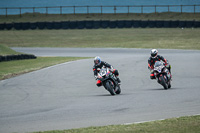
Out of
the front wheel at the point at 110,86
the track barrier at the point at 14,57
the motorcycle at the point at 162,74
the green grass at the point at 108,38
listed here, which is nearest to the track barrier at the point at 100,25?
the green grass at the point at 108,38

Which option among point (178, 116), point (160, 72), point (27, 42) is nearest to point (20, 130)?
point (178, 116)

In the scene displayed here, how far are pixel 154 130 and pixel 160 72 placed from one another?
6459 mm

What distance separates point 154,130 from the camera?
286 inches

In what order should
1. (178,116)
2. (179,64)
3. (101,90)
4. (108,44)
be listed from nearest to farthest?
(178,116) < (101,90) < (179,64) < (108,44)

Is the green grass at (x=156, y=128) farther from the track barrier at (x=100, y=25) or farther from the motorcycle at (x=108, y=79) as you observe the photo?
the track barrier at (x=100, y=25)

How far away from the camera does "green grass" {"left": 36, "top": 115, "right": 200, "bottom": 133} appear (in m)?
7.21

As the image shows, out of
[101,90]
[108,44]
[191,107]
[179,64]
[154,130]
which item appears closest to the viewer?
[154,130]

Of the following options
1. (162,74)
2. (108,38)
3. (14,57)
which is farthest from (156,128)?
(108,38)

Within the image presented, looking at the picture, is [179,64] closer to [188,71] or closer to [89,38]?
[188,71]

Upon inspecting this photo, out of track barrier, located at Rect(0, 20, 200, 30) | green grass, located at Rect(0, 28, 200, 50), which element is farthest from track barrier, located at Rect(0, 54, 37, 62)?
track barrier, located at Rect(0, 20, 200, 30)

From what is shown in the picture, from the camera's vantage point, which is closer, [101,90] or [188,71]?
[101,90]

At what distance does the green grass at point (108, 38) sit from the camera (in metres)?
37.5

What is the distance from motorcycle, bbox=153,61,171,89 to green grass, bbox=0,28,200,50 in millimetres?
20815

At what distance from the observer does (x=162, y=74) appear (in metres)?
13.6
